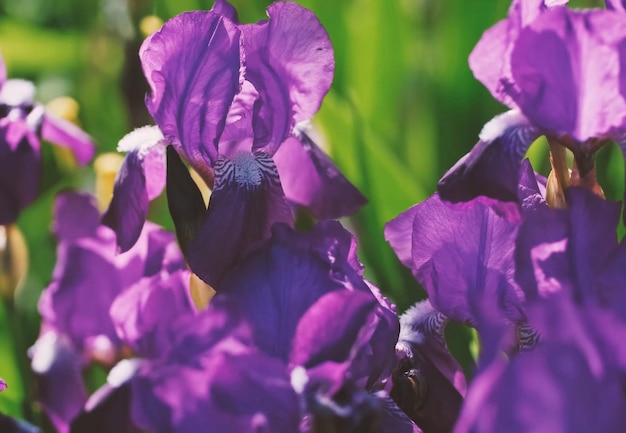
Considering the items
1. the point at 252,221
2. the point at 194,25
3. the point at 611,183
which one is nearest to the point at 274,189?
the point at 252,221

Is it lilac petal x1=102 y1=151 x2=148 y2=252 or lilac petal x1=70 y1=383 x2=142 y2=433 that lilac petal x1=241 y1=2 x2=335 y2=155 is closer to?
lilac petal x1=102 y1=151 x2=148 y2=252

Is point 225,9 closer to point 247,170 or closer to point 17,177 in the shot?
point 247,170

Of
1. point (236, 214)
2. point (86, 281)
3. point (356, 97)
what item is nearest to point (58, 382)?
point (86, 281)

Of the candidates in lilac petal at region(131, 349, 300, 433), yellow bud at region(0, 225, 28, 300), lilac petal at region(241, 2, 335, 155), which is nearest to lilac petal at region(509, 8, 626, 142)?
lilac petal at region(241, 2, 335, 155)

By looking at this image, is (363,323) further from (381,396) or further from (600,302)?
A: (600,302)

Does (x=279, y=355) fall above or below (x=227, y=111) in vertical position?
below
